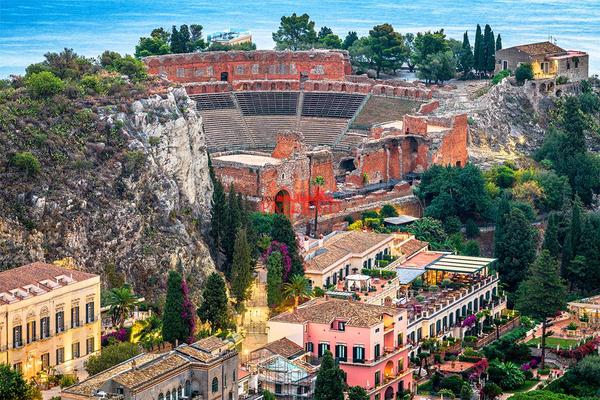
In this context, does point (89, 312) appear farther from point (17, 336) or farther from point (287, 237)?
point (287, 237)

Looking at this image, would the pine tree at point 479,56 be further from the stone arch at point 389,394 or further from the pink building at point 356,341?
the stone arch at point 389,394

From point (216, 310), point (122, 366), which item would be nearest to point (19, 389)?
point (122, 366)

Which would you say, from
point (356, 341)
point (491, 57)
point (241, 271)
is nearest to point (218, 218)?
point (241, 271)

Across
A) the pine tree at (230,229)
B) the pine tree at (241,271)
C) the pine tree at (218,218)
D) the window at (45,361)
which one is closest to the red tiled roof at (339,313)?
the pine tree at (241,271)

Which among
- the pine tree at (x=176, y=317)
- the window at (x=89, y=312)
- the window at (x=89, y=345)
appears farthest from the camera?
the pine tree at (x=176, y=317)

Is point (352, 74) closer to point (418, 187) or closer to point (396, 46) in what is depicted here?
point (396, 46)

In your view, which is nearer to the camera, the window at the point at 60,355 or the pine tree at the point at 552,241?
the window at the point at 60,355
